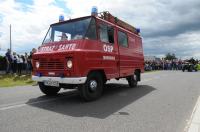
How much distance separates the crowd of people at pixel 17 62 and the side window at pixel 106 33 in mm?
10140

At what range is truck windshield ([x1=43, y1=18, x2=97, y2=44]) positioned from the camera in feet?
26.4

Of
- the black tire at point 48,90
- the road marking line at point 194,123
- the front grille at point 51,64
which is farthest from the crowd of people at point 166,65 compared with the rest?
the road marking line at point 194,123

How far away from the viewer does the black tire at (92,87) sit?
7675 mm

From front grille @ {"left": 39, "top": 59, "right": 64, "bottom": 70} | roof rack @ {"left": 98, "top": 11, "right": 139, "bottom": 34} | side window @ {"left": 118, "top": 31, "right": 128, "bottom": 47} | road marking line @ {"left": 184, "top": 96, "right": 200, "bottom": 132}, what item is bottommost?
road marking line @ {"left": 184, "top": 96, "right": 200, "bottom": 132}

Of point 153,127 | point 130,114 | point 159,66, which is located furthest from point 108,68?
point 159,66

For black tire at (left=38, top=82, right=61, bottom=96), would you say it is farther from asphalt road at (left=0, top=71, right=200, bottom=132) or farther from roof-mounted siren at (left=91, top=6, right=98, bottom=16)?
roof-mounted siren at (left=91, top=6, right=98, bottom=16)

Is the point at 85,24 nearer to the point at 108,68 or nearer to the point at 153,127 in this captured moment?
the point at 108,68

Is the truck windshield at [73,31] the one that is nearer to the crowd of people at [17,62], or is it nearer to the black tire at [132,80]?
the black tire at [132,80]

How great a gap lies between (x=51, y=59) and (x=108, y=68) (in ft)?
6.94

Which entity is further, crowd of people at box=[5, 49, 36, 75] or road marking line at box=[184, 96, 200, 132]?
crowd of people at box=[5, 49, 36, 75]

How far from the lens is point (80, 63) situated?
7.29 m

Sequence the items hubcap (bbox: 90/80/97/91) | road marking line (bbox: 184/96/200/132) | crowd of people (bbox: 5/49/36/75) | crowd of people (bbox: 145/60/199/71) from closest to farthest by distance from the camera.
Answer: road marking line (bbox: 184/96/200/132) < hubcap (bbox: 90/80/97/91) < crowd of people (bbox: 5/49/36/75) < crowd of people (bbox: 145/60/199/71)

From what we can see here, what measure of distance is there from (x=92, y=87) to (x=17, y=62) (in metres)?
11.8

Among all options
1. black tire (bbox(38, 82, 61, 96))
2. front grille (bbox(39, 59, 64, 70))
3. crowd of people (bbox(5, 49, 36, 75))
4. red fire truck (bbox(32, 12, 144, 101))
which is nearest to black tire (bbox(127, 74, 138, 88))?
red fire truck (bbox(32, 12, 144, 101))
